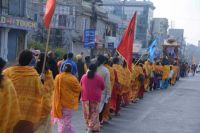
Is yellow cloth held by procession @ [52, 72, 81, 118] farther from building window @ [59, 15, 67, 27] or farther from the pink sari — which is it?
building window @ [59, 15, 67, 27]

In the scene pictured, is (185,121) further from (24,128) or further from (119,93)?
(24,128)

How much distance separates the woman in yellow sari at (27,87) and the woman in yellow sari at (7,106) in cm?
92

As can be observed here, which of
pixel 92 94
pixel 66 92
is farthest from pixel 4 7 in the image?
pixel 66 92

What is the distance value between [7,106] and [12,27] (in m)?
20.7

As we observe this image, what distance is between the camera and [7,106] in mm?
4645

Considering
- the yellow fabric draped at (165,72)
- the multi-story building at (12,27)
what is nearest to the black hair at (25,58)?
the multi-story building at (12,27)

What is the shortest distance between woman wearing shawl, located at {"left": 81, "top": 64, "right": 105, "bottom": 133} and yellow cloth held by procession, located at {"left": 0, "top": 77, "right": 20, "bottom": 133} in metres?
4.41

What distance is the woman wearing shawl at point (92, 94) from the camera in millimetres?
9141

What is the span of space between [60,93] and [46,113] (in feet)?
5.40

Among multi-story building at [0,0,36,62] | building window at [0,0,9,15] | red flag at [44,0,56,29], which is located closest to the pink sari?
red flag at [44,0,56,29]

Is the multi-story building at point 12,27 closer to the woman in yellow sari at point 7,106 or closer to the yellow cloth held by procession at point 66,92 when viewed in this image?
the yellow cloth held by procession at point 66,92

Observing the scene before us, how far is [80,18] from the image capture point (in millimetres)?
40906

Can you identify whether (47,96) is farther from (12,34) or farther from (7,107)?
(12,34)

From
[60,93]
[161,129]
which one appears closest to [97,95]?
[60,93]
